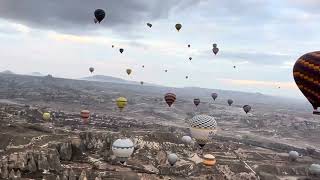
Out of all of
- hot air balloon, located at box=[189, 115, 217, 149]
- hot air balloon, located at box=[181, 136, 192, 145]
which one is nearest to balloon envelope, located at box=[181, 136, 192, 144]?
hot air balloon, located at box=[181, 136, 192, 145]

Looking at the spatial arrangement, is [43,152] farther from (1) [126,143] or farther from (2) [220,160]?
(2) [220,160]

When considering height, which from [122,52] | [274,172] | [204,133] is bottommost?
[274,172]

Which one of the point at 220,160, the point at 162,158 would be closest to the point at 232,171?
the point at 220,160

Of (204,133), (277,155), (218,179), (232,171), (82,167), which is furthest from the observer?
(277,155)

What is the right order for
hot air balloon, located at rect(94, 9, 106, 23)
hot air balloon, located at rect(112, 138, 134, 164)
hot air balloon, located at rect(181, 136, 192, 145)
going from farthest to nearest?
hot air balloon, located at rect(181, 136, 192, 145), hot air balloon, located at rect(94, 9, 106, 23), hot air balloon, located at rect(112, 138, 134, 164)

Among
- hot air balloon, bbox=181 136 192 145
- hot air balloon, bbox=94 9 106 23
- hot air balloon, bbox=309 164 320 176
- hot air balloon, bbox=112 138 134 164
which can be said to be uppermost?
hot air balloon, bbox=94 9 106 23

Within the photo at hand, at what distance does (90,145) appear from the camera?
115375mm

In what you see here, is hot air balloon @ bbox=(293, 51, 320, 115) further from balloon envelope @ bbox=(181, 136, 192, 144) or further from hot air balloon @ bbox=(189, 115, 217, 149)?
balloon envelope @ bbox=(181, 136, 192, 144)

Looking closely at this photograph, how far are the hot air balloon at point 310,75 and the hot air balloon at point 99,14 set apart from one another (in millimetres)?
41319

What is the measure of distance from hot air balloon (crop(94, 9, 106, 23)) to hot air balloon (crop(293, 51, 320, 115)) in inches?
1627

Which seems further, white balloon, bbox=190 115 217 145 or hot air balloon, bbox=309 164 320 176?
hot air balloon, bbox=309 164 320 176

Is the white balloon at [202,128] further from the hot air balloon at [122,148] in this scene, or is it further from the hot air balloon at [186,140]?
the hot air balloon at [186,140]

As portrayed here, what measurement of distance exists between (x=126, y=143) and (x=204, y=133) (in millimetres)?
14549

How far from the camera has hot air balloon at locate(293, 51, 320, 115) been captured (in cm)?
5047
